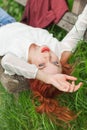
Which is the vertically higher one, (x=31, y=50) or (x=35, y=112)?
(x=31, y=50)

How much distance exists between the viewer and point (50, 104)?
3338mm

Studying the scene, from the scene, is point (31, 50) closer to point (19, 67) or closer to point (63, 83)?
point (19, 67)

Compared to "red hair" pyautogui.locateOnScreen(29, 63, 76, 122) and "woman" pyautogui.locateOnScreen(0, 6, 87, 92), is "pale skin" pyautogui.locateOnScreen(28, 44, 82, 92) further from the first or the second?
"red hair" pyautogui.locateOnScreen(29, 63, 76, 122)

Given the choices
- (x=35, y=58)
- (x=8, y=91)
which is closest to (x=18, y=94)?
Result: (x=8, y=91)

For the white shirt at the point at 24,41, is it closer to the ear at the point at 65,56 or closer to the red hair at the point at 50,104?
the ear at the point at 65,56

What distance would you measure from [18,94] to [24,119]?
19 centimetres

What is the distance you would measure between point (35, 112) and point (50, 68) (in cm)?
38

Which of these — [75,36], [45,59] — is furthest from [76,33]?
[45,59]

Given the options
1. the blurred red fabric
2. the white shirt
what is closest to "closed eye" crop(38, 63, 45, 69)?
the white shirt

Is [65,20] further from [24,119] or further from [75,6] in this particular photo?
[24,119]

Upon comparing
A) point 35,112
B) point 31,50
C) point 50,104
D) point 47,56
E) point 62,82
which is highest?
point 62,82

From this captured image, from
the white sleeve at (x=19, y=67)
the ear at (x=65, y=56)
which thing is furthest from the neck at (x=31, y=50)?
the ear at (x=65, y=56)

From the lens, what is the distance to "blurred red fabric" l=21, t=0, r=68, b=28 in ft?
13.6

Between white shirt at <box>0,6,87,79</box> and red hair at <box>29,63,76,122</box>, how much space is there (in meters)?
0.18
